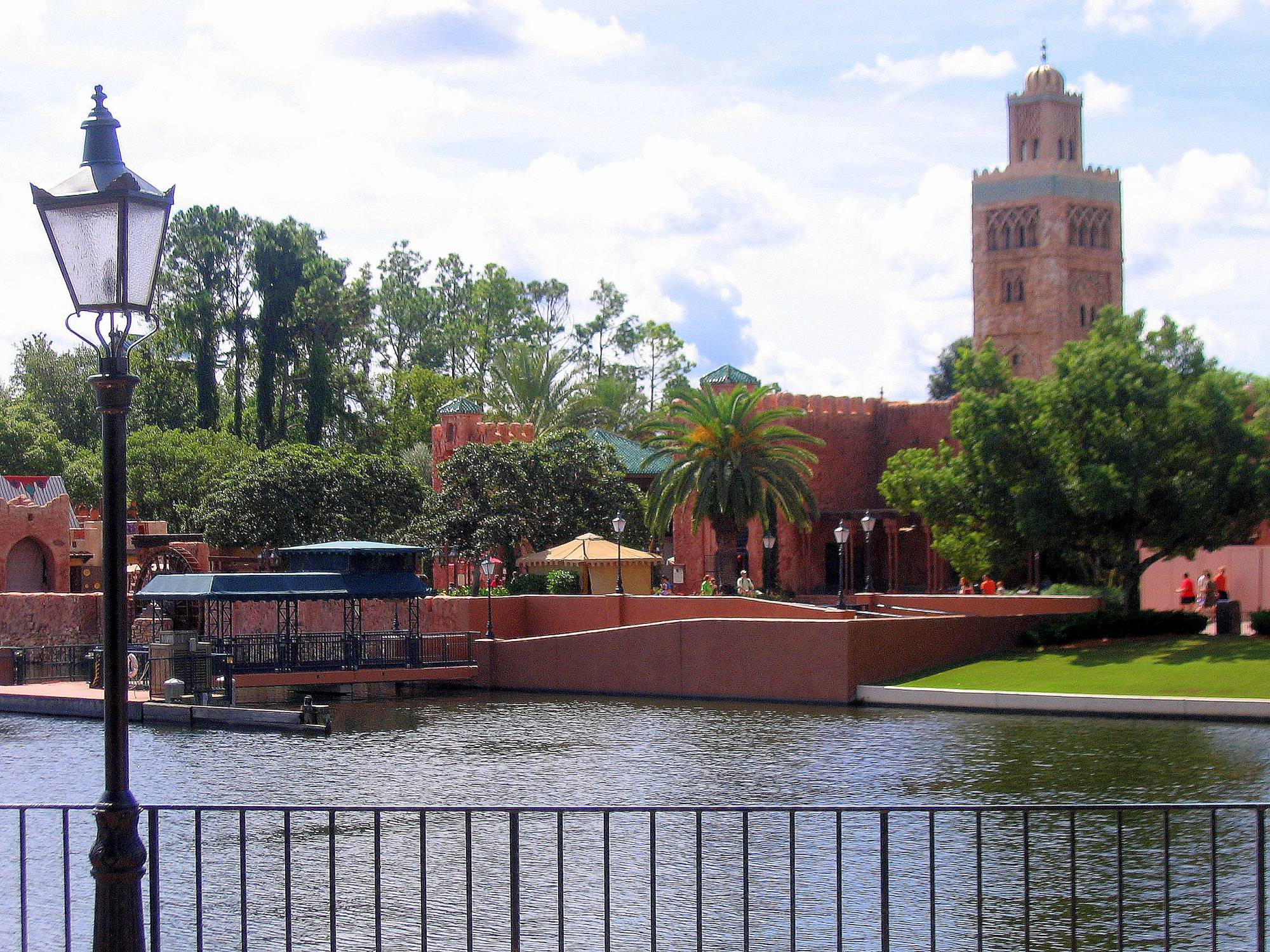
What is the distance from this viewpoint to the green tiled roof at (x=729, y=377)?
44.5m

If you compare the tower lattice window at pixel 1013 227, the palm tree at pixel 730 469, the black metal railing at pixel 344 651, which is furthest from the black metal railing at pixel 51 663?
the tower lattice window at pixel 1013 227

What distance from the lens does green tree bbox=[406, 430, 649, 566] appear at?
149 feet

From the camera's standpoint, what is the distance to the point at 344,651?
1356 inches

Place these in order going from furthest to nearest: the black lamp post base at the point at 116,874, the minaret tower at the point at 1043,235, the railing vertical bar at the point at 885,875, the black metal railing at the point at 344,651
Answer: the minaret tower at the point at 1043,235 → the black metal railing at the point at 344,651 → the railing vertical bar at the point at 885,875 → the black lamp post base at the point at 116,874

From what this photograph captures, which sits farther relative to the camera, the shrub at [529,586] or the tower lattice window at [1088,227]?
the tower lattice window at [1088,227]

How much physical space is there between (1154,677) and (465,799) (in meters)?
13.8

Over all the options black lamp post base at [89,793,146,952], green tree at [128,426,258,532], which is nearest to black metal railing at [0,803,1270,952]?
black lamp post base at [89,793,146,952]

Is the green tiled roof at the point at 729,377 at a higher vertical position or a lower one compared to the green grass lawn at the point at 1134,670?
higher

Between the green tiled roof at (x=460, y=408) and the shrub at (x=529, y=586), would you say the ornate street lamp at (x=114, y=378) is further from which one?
the green tiled roof at (x=460, y=408)

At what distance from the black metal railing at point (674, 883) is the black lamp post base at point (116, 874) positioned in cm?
222

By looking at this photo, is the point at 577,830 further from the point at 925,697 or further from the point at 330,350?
the point at 330,350

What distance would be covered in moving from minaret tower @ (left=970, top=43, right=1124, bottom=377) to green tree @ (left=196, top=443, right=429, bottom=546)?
37400 mm

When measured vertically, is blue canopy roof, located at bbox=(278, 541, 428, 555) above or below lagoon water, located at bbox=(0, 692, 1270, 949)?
above

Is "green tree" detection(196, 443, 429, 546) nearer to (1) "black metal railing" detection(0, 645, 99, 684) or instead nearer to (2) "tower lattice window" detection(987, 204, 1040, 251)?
(1) "black metal railing" detection(0, 645, 99, 684)
